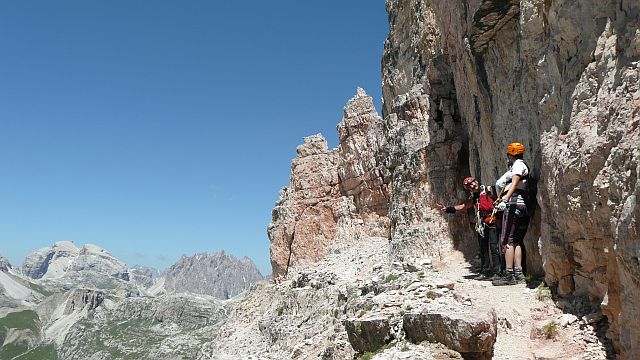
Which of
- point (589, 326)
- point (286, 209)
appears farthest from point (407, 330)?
point (286, 209)

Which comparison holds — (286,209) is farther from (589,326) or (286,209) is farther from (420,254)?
(589,326)

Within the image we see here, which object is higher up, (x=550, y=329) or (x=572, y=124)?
(x=572, y=124)

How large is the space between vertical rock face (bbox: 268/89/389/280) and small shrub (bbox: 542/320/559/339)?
1106 inches

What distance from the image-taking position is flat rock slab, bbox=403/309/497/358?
9195mm

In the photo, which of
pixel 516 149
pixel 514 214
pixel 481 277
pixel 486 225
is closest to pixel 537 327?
pixel 514 214

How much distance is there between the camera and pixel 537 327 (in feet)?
31.3

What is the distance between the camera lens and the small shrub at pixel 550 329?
914cm

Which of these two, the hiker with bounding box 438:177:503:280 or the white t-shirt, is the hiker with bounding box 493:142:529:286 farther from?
the hiker with bounding box 438:177:503:280

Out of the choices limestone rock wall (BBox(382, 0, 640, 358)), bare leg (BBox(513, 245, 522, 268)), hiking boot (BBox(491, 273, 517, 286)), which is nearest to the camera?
limestone rock wall (BBox(382, 0, 640, 358))

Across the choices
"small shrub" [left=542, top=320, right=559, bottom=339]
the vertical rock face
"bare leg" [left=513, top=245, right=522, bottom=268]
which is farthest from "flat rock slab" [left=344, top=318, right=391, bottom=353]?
the vertical rock face

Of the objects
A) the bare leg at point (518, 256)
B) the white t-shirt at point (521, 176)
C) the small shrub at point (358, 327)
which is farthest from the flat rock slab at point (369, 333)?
the white t-shirt at point (521, 176)

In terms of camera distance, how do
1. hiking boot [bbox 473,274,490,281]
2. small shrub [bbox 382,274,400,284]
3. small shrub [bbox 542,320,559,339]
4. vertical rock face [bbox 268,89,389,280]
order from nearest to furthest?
small shrub [bbox 542,320,559,339] → hiking boot [bbox 473,274,490,281] → small shrub [bbox 382,274,400,284] → vertical rock face [bbox 268,89,389,280]

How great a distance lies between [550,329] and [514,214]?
3.31 meters

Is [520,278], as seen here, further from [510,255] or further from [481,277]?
[481,277]
